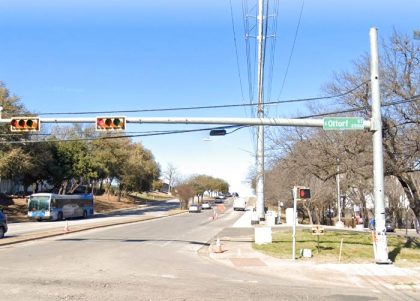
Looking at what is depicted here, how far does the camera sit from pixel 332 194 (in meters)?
59.4

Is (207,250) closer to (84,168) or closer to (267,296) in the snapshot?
(267,296)

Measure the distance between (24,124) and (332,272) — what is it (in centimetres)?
1330

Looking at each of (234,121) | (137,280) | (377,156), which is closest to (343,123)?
(377,156)

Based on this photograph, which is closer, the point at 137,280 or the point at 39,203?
the point at 137,280

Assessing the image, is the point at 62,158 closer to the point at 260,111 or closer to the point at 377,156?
the point at 260,111

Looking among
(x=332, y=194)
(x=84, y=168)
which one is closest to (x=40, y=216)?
(x=84, y=168)

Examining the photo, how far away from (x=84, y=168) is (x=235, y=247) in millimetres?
46794

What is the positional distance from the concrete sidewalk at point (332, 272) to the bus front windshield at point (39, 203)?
121ft

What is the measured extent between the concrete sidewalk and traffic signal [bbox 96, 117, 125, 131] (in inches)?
252

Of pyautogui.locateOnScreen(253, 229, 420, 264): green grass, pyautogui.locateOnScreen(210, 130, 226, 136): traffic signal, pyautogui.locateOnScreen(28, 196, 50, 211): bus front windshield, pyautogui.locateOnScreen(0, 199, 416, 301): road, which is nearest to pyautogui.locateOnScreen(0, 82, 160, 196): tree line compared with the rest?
pyautogui.locateOnScreen(28, 196, 50, 211): bus front windshield

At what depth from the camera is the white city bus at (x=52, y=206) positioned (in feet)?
172

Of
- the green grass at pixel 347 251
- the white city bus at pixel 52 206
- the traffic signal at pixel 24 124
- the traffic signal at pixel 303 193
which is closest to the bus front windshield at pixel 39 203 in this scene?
the white city bus at pixel 52 206

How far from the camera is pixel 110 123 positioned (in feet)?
64.3

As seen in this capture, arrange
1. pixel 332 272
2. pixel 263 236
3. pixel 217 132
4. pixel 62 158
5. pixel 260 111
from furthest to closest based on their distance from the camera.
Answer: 1. pixel 62 158
2. pixel 260 111
3. pixel 263 236
4. pixel 217 132
5. pixel 332 272
